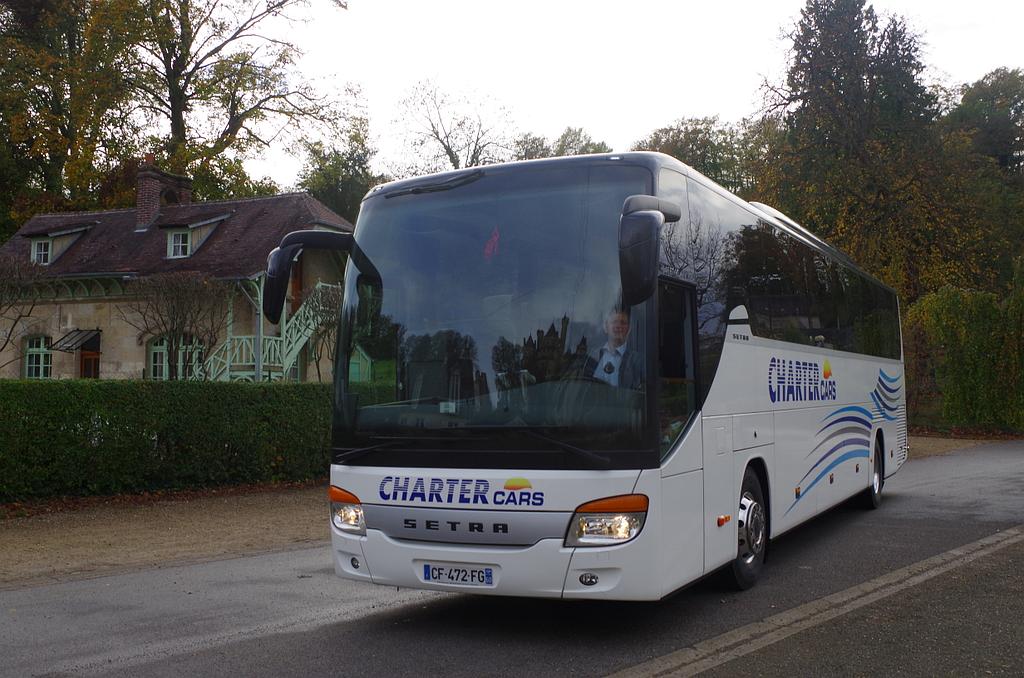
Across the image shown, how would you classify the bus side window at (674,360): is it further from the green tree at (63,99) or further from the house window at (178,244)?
the green tree at (63,99)

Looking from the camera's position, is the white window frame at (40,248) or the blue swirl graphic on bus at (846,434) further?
the white window frame at (40,248)

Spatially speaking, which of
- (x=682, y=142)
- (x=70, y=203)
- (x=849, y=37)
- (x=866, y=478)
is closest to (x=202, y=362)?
(x=70, y=203)

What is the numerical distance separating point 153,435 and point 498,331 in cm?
1004

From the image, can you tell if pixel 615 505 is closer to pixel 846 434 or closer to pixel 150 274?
pixel 846 434

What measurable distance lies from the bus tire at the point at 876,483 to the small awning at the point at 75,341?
27221 millimetres

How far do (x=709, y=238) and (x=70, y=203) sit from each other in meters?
42.3

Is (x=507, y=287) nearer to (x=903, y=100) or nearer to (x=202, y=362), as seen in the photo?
(x=202, y=362)

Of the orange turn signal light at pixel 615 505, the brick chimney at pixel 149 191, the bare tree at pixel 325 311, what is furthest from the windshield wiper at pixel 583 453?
the brick chimney at pixel 149 191

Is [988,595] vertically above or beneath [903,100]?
beneath

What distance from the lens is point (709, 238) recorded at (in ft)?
25.7

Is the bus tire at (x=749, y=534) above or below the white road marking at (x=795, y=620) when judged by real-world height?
above

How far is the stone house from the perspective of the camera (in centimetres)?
3100

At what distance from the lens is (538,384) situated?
6379 mm

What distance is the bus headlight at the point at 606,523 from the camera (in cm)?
620
